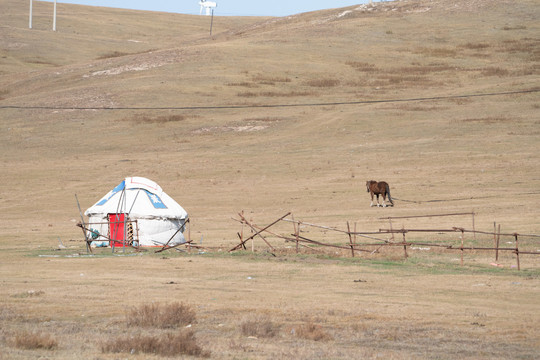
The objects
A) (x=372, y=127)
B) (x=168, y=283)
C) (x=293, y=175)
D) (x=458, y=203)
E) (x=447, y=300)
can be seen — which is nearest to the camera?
(x=447, y=300)

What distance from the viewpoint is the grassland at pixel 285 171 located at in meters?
14.4

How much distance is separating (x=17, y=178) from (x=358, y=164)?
69.1 ft

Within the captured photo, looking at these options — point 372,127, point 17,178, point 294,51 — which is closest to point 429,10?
point 294,51

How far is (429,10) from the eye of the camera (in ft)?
333

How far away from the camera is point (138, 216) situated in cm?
3300

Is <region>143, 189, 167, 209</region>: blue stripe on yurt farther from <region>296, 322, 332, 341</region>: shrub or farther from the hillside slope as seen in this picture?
<region>296, 322, 332, 341</region>: shrub

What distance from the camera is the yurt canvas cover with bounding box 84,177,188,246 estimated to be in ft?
108

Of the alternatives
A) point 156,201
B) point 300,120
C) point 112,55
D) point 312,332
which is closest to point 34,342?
point 312,332

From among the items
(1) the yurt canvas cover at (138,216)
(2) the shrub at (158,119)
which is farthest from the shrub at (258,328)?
(2) the shrub at (158,119)

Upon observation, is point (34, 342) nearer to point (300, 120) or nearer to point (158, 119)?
point (300, 120)

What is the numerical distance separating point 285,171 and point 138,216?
1972 cm

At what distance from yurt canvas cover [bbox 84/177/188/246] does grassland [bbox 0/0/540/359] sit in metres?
1.43

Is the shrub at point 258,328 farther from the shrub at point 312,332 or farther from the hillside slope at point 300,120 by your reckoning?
the hillside slope at point 300,120

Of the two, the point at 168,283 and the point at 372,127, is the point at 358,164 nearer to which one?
the point at 372,127
